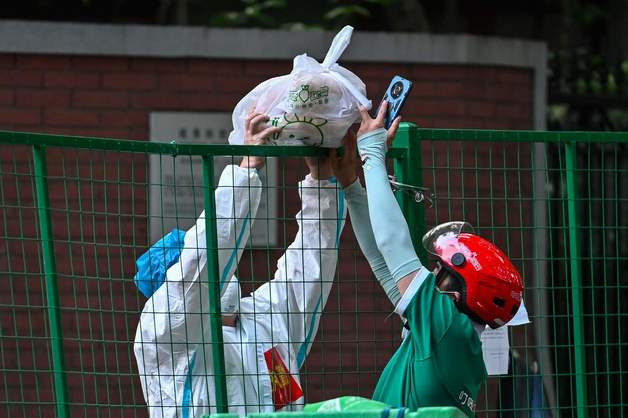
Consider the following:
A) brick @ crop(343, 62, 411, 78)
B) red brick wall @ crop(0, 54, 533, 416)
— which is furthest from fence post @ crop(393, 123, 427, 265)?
brick @ crop(343, 62, 411, 78)

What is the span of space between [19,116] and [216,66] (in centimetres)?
115

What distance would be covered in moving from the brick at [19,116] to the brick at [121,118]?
37 cm

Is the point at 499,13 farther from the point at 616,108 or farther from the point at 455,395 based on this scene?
the point at 455,395

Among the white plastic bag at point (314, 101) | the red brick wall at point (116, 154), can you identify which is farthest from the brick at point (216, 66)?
the white plastic bag at point (314, 101)

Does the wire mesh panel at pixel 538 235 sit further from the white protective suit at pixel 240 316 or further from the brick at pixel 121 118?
the brick at pixel 121 118

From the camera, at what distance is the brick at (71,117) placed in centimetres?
688

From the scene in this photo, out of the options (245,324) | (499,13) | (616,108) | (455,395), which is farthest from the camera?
(499,13)

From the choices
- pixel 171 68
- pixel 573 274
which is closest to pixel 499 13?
pixel 171 68

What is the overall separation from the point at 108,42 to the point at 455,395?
13.5ft

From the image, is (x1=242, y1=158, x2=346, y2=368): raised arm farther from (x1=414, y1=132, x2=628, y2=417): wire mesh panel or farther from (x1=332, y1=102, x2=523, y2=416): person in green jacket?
(x1=414, y1=132, x2=628, y2=417): wire mesh panel

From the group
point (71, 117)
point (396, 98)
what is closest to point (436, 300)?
point (396, 98)

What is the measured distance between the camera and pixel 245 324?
408 centimetres

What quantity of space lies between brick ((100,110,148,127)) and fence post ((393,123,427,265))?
316cm

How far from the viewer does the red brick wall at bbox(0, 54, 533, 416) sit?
21.6ft
